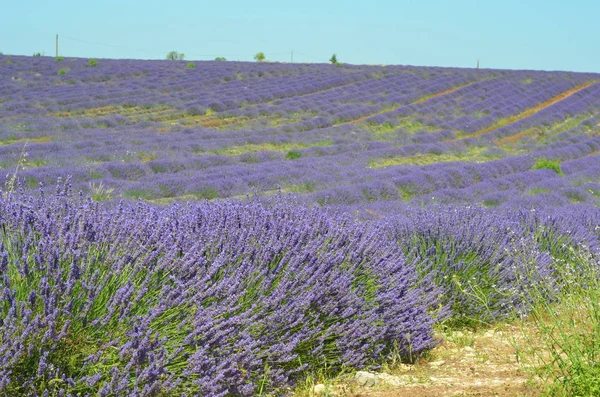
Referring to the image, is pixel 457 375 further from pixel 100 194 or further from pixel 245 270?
pixel 100 194

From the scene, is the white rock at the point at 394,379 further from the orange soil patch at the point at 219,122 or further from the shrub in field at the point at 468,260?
the orange soil patch at the point at 219,122

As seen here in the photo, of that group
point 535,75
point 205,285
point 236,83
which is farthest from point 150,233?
point 535,75

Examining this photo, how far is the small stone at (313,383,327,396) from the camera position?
10.9 feet

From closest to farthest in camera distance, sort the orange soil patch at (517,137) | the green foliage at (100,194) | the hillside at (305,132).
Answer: the green foliage at (100,194), the hillside at (305,132), the orange soil patch at (517,137)

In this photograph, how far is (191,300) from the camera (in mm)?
2891

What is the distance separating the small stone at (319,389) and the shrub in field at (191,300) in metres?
0.10

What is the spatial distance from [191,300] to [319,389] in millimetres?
832

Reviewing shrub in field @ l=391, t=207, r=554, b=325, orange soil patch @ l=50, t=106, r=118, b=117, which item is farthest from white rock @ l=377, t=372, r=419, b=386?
orange soil patch @ l=50, t=106, r=118, b=117

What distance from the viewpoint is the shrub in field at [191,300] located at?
2566 millimetres

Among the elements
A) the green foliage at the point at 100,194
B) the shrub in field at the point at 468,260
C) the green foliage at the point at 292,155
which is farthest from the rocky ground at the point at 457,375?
the green foliage at the point at 292,155

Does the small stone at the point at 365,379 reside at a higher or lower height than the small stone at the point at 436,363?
higher

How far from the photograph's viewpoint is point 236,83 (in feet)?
93.4

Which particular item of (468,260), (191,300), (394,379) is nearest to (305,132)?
(468,260)

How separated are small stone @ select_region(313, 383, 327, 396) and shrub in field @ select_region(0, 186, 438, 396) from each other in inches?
3.8
